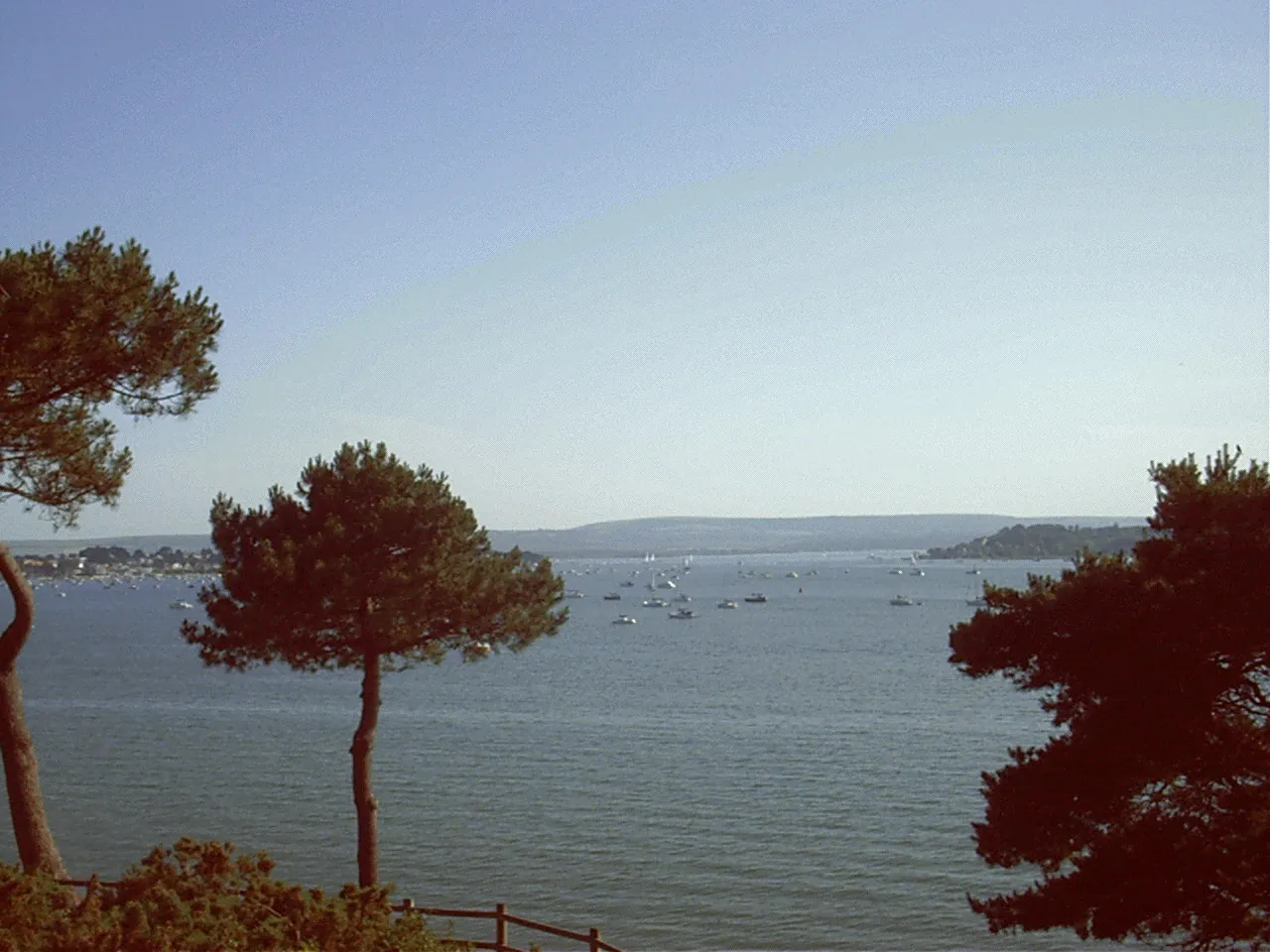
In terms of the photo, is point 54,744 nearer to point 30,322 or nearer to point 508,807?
point 508,807

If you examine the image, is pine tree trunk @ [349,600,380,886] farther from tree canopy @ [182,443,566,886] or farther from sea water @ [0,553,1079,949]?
sea water @ [0,553,1079,949]

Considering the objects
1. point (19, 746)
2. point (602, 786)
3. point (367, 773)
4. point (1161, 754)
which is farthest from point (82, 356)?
point (602, 786)

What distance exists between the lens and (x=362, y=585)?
60.4 ft

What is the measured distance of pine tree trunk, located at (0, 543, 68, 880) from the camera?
13.1 meters

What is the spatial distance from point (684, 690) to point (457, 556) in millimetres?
50588

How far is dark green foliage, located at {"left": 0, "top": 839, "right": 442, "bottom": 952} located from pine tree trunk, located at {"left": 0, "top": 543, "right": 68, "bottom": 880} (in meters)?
3.84

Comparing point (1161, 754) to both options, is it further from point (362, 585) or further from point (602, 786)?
point (602, 786)

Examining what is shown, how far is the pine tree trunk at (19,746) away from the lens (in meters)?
13.1

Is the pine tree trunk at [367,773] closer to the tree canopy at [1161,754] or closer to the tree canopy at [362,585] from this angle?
the tree canopy at [362,585]

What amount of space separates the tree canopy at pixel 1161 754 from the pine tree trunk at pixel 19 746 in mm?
10627

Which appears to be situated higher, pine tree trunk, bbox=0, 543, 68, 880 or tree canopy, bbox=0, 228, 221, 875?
tree canopy, bbox=0, 228, 221, 875

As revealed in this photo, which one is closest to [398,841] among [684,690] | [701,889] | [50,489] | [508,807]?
[508,807]

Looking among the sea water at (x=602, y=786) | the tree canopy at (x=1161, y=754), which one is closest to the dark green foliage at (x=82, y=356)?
the tree canopy at (x=1161, y=754)

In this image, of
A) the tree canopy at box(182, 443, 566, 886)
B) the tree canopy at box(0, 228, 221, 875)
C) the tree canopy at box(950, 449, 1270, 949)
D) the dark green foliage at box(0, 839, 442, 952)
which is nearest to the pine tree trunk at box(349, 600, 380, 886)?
the tree canopy at box(182, 443, 566, 886)
